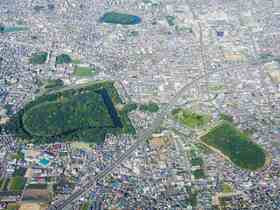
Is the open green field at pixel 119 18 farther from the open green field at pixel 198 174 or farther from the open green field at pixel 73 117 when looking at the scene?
the open green field at pixel 198 174

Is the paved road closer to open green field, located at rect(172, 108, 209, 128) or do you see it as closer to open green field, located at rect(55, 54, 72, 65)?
open green field, located at rect(172, 108, 209, 128)

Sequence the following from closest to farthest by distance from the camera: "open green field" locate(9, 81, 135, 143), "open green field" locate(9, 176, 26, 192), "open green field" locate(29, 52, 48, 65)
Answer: "open green field" locate(9, 176, 26, 192), "open green field" locate(9, 81, 135, 143), "open green field" locate(29, 52, 48, 65)

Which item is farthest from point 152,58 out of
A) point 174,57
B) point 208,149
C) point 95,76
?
point 208,149

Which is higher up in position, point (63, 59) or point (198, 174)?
point (198, 174)

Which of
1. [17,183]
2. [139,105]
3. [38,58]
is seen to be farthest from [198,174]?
[38,58]

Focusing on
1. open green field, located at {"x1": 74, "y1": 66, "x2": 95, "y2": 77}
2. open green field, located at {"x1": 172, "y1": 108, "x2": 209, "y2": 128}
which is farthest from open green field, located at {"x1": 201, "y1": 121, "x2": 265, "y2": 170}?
open green field, located at {"x1": 74, "y1": 66, "x2": 95, "y2": 77}

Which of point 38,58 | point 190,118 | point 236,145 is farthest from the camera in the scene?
point 38,58

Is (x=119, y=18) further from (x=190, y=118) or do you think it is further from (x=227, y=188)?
A: (x=227, y=188)
